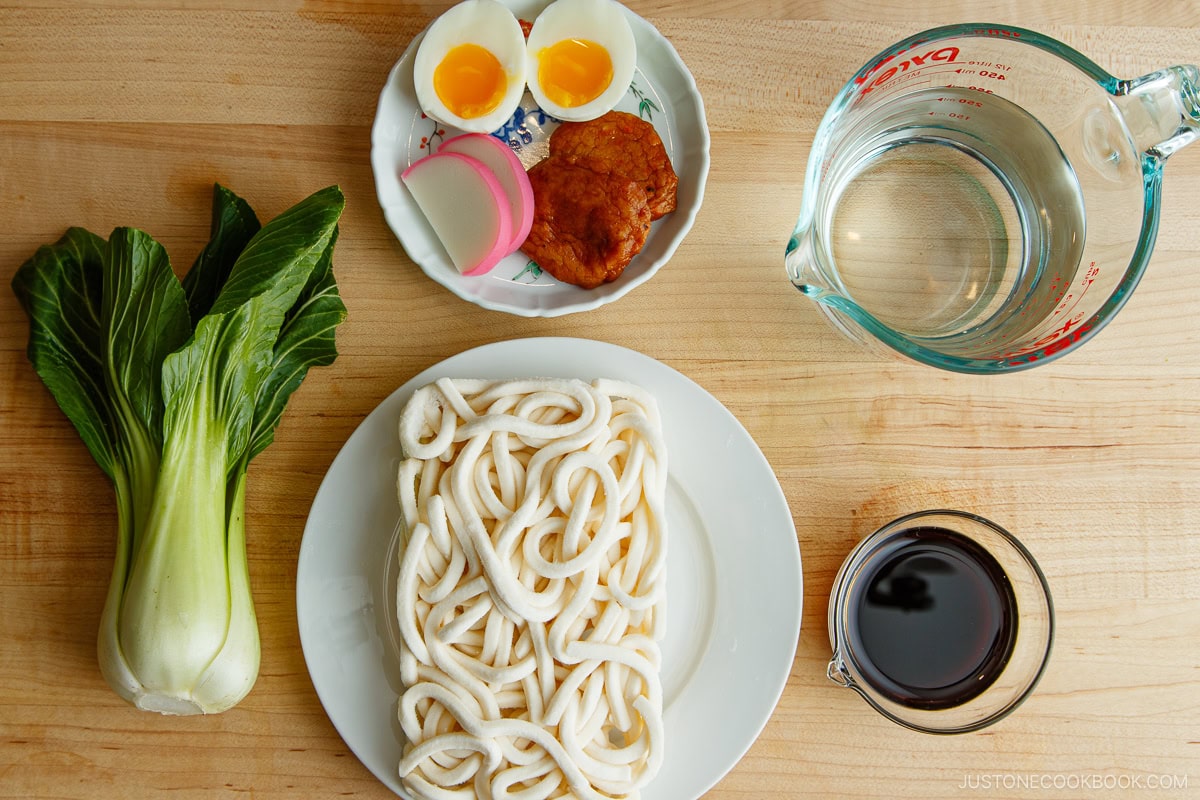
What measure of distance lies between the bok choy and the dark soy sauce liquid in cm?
122

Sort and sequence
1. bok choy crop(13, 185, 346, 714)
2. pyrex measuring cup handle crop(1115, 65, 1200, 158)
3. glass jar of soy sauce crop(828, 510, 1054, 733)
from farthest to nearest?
glass jar of soy sauce crop(828, 510, 1054, 733), bok choy crop(13, 185, 346, 714), pyrex measuring cup handle crop(1115, 65, 1200, 158)

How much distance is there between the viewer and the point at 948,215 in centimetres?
171

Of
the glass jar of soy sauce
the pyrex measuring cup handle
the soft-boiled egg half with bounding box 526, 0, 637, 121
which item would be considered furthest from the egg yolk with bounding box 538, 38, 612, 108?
the glass jar of soy sauce

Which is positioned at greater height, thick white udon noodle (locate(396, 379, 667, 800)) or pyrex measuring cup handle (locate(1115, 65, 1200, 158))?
pyrex measuring cup handle (locate(1115, 65, 1200, 158))

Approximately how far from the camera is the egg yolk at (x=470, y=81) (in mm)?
1663

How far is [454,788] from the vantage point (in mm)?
1547

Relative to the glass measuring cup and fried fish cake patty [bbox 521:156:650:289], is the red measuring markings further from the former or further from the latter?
fried fish cake patty [bbox 521:156:650:289]

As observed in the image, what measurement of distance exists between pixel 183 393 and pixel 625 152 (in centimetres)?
98

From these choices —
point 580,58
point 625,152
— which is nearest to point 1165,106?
point 625,152

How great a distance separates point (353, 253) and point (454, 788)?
3.60 feet

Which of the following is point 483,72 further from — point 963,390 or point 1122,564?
point 1122,564

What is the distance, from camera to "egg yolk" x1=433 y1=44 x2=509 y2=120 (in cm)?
166

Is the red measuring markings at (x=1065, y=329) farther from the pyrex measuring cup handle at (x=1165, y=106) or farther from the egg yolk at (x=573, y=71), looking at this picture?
the egg yolk at (x=573, y=71)

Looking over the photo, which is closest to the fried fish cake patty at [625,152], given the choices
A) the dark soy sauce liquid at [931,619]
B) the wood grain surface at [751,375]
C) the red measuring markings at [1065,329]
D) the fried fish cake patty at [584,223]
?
the fried fish cake patty at [584,223]
